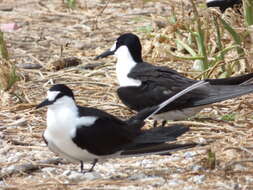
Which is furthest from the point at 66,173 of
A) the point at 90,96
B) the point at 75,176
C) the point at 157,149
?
the point at 90,96

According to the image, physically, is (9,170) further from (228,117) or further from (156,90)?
(228,117)

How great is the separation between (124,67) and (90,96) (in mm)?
670

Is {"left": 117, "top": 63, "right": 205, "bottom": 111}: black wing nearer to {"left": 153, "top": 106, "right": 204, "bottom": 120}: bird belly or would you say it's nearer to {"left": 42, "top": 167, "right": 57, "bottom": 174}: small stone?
{"left": 153, "top": 106, "right": 204, "bottom": 120}: bird belly

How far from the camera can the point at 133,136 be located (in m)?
4.43

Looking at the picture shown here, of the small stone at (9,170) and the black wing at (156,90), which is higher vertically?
the black wing at (156,90)

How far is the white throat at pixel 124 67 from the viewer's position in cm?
539

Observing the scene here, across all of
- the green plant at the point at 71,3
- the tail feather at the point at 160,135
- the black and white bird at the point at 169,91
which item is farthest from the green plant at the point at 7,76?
the green plant at the point at 71,3

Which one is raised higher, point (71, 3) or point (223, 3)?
point (223, 3)

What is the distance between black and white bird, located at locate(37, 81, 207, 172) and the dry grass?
142 mm

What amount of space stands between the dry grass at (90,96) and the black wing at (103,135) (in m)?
0.17

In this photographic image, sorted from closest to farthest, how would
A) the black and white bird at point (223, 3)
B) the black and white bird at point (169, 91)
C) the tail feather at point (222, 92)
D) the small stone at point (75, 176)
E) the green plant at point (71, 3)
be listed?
the small stone at point (75, 176) → the tail feather at point (222, 92) → the black and white bird at point (169, 91) → the black and white bird at point (223, 3) → the green plant at point (71, 3)

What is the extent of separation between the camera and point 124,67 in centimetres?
556

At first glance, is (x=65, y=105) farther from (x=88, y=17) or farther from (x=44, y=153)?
(x=88, y=17)

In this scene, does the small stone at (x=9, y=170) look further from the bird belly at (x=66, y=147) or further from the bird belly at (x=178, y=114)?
the bird belly at (x=178, y=114)
